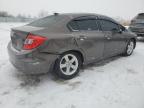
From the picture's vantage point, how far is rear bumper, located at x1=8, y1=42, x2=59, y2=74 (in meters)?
2.93

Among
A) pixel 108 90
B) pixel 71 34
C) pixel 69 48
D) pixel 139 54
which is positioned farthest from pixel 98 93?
pixel 139 54

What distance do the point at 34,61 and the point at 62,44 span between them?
66cm

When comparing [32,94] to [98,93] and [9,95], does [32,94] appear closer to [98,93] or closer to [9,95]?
[9,95]

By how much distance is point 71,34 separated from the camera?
10.9ft

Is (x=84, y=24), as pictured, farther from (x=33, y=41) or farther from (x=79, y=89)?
(x=79, y=89)

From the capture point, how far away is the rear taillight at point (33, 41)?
289 cm

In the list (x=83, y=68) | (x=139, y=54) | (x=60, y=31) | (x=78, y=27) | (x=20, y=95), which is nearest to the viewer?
(x=20, y=95)

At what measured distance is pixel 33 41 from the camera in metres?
2.90

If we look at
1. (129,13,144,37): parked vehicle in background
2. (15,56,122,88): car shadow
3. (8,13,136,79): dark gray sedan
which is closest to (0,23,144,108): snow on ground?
(15,56,122,88): car shadow

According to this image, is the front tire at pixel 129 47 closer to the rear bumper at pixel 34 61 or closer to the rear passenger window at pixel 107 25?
the rear passenger window at pixel 107 25

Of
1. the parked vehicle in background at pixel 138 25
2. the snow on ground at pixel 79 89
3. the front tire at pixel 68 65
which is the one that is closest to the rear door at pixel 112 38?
the snow on ground at pixel 79 89

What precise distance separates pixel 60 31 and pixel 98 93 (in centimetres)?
147

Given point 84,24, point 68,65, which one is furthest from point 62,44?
point 84,24

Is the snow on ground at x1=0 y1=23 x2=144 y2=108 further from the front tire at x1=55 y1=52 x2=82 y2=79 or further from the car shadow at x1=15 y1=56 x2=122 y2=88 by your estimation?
the front tire at x1=55 y1=52 x2=82 y2=79
